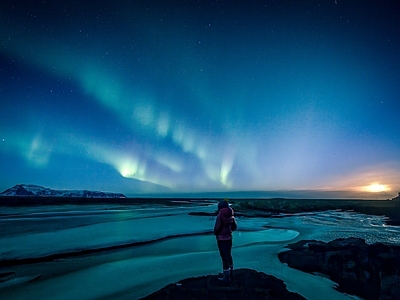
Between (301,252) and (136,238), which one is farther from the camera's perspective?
(136,238)

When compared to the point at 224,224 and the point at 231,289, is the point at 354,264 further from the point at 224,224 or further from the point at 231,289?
the point at 224,224

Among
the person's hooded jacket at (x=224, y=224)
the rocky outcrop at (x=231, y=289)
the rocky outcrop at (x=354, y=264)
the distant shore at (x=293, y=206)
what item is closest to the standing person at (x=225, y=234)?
the person's hooded jacket at (x=224, y=224)

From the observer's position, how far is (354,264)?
8.52 m

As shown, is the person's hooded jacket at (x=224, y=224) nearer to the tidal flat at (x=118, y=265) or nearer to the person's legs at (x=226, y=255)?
the person's legs at (x=226, y=255)

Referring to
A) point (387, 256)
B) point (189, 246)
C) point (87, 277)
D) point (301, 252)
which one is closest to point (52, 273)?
point (87, 277)

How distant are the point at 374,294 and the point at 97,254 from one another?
37.3ft

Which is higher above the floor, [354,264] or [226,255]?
[226,255]

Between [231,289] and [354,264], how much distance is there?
18.6 ft

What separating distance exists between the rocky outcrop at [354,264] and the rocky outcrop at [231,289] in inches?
80.2

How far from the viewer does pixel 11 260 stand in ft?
32.5

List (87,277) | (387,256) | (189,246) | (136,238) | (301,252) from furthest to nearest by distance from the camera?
(136,238) < (189,246) < (301,252) < (387,256) < (87,277)

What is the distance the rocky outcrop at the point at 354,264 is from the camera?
6559 mm

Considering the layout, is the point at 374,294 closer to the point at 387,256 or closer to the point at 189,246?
the point at 387,256

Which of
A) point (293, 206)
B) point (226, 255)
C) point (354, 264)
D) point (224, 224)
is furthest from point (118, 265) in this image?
point (293, 206)
